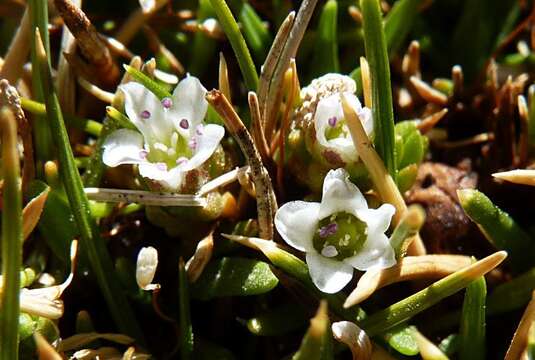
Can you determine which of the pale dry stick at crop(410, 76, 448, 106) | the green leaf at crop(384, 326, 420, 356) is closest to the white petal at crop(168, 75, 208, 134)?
the green leaf at crop(384, 326, 420, 356)

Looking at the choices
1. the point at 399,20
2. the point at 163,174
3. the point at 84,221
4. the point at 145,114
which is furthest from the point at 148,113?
the point at 399,20

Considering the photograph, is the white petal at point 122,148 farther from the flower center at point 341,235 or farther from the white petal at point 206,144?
the flower center at point 341,235

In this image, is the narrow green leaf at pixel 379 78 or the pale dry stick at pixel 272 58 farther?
the pale dry stick at pixel 272 58

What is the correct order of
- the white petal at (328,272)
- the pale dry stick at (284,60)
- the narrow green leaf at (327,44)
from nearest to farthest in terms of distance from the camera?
the white petal at (328,272)
the pale dry stick at (284,60)
the narrow green leaf at (327,44)

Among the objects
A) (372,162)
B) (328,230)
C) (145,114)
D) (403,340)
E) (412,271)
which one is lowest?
(403,340)

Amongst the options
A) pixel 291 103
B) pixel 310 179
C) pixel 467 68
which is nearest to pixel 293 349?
pixel 310 179

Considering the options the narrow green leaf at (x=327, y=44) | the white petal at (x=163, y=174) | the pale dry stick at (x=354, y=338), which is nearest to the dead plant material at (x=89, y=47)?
the white petal at (x=163, y=174)

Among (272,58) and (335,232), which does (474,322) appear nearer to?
(335,232)

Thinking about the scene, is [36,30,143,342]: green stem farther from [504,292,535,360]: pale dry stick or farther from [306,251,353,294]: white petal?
[504,292,535,360]: pale dry stick
